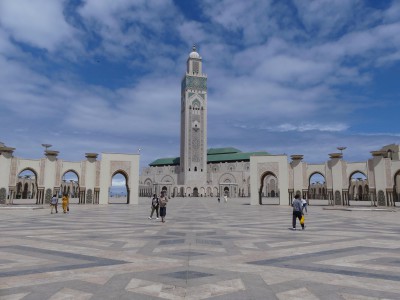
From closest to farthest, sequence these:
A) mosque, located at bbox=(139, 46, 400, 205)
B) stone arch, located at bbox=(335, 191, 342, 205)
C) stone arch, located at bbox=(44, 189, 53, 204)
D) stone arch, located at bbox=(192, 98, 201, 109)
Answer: stone arch, located at bbox=(44, 189, 53, 204) < stone arch, located at bbox=(335, 191, 342, 205) < mosque, located at bbox=(139, 46, 400, 205) < stone arch, located at bbox=(192, 98, 201, 109)

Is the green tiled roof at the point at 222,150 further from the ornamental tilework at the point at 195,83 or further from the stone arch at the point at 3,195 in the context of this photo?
the stone arch at the point at 3,195

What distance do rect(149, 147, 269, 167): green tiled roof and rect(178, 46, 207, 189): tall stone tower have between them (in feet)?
30.1

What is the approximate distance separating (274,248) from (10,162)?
30414mm

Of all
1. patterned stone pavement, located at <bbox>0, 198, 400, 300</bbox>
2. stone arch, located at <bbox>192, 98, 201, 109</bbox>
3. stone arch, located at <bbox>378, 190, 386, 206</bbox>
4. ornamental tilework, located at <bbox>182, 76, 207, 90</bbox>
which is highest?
ornamental tilework, located at <bbox>182, 76, 207, 90</bbox>

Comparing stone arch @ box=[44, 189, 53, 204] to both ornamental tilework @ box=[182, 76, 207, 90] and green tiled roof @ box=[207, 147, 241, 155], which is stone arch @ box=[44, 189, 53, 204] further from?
green tiled roof @ box=[207, 147, 241, 155]

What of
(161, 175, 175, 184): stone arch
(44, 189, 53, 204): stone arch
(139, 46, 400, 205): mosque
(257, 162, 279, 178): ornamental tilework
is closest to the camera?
(44, 189, 53, 204): stone arch

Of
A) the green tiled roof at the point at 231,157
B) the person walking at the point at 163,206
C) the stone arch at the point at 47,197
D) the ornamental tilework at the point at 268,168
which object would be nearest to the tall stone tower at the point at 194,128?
the green tiled roof at the point at 231,157

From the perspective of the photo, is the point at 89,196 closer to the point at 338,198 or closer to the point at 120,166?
the point at 120,166

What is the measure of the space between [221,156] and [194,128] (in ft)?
49.1

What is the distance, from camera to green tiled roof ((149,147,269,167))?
88575mm

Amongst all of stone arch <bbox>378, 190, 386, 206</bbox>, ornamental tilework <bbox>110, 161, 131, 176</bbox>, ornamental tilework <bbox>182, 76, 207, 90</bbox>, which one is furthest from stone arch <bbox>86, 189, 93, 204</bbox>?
ornamental tilework <bbox>182, 76, 207, 90</bbox>

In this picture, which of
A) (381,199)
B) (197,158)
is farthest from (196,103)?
(381,199)

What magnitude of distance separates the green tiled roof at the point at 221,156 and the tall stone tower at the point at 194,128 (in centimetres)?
917

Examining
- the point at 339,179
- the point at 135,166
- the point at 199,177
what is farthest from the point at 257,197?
the point at 199,177
